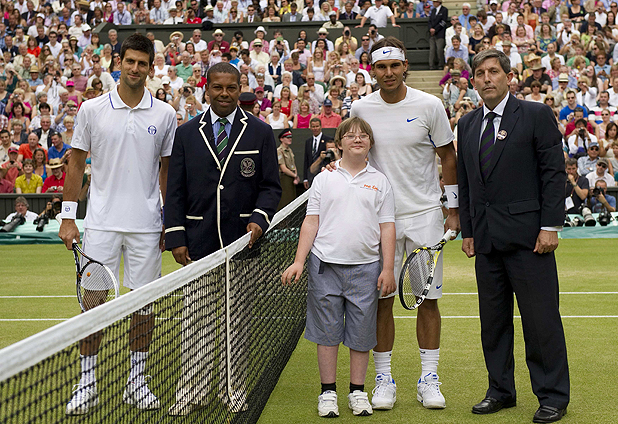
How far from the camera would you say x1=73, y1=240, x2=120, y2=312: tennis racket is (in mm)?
4480

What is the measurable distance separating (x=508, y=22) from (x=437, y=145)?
18445 millimetres

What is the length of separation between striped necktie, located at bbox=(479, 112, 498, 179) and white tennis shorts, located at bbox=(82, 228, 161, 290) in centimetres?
209

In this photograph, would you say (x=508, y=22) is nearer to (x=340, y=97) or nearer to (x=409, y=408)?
(x=340, y=97)

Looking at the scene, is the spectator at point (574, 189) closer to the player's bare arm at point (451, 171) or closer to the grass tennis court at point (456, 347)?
the grass tennis court at point (456, 347)

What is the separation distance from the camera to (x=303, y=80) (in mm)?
19797

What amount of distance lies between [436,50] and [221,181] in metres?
18.5

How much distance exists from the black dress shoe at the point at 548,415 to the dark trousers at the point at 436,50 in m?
18.6

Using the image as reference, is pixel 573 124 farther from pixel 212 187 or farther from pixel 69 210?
pixel 69 210

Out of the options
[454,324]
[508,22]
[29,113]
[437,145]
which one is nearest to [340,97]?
[508,22]

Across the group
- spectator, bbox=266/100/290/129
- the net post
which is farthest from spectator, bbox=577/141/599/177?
the net post

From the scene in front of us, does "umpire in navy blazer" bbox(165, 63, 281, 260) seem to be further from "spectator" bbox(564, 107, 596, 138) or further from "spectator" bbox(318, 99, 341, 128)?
"spectator" bbox(564, 107, 596, 138)

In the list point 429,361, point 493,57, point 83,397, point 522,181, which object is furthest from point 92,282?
point 493,57

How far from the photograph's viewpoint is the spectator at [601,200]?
48.7 feet

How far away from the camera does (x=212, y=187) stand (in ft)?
15.1
